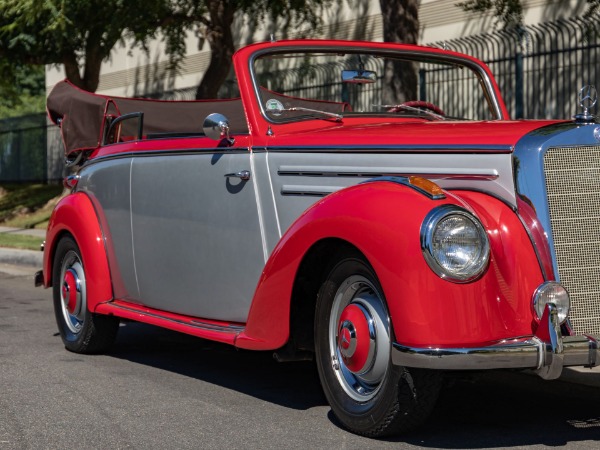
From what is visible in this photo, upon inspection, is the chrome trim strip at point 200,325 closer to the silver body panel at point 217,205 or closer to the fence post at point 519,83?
the silver body panel at point 217,205

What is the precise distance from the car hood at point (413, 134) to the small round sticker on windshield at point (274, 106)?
143 mm

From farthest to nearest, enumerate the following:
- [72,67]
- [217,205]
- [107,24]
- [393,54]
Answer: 1. [72,67]
2. [107,24]
3. [393,54]
4. [217,205]

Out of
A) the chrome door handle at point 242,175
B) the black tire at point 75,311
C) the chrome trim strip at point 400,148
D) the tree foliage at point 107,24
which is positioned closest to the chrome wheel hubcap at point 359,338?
the chrome trim strip at point 400,148

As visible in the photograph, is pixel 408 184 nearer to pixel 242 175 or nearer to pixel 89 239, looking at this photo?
pixel 242 175

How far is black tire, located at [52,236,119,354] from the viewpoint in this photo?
7.18 metres

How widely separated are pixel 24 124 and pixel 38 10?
54.7 ft

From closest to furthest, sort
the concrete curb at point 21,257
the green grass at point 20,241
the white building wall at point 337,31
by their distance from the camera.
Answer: the concrete curb at point 21,257 → the green grass at point 20,241 → the white building wall at point 337,31

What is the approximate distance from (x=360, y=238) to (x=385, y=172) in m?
0.50

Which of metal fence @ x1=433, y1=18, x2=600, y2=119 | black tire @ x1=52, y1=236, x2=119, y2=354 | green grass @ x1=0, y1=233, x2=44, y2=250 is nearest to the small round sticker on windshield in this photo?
black tire @ x1=52, y1=236, x2=119, y2=354

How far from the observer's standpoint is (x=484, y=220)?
459 cm

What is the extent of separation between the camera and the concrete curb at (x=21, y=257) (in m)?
13.7

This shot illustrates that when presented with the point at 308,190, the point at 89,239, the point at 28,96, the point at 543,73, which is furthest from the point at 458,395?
the point at 28,96

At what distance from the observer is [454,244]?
14.5ft

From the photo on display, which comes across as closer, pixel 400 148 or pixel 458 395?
pixel 400 148
